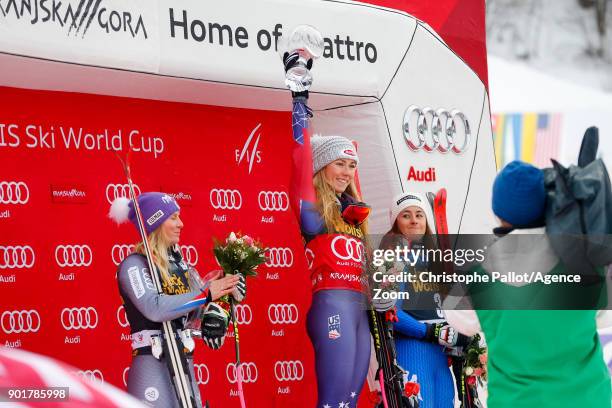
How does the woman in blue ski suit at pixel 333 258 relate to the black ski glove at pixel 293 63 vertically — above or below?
below

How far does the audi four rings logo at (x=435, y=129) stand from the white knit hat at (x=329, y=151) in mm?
729

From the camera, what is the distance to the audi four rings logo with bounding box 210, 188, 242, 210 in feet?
18.2

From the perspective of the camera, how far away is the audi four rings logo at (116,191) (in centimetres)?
516

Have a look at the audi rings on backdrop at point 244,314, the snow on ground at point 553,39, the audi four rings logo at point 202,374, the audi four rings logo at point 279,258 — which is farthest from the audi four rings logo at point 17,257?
the snow on ground at point 553,39

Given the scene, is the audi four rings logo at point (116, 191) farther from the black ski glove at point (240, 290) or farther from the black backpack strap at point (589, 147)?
the black backpack strap at point (589, 147)

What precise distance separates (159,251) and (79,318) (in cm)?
77

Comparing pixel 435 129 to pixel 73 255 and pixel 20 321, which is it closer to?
pixel 73 255

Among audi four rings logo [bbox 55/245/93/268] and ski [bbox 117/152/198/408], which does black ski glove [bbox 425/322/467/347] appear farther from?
audi four rings logo [bbox 55/245/93/268]

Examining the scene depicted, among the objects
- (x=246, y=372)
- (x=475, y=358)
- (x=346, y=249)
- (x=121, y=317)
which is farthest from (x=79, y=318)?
→ (x=475, y=358)

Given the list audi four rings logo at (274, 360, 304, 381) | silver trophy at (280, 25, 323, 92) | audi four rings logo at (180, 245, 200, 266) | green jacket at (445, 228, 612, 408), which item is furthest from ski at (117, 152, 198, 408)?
green jacket at (445, 228, 612, 408)

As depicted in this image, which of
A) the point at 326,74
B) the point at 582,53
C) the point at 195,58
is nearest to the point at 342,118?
the point at 326,74

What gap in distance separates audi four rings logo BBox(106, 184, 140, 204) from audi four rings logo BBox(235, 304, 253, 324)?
909 millimetres

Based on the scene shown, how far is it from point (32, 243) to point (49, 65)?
0.90m

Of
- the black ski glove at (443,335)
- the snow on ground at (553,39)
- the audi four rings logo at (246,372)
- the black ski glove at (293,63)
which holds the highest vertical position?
the snow on ground at (553,39)
